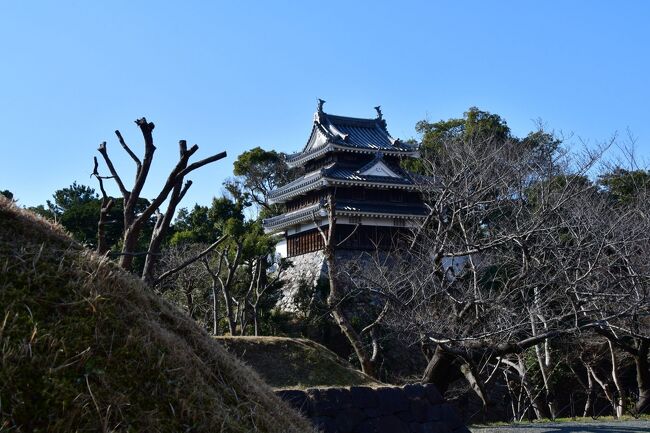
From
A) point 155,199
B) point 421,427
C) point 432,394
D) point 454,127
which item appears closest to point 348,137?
point 454,127

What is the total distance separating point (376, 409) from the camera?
28.0 feet

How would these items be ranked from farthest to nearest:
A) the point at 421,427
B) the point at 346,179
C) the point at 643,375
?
the point at 346,179 < the point at 643,375 < the point at 421,427

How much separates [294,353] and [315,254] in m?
17.4

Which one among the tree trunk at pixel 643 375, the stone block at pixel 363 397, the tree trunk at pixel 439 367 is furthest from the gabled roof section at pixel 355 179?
the stone block at pixel 363 397

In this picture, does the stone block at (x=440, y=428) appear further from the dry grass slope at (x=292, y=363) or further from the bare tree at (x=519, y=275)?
the dry grass slope at (x=292, y=363)

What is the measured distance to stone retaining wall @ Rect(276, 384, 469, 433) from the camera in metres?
7.86

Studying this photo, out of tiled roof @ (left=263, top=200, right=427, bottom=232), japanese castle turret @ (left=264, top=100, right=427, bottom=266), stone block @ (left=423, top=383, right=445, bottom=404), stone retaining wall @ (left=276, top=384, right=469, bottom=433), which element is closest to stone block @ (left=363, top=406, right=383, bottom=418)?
stone retaining wall @ (left=276, top=384, right=469, bottom=433)

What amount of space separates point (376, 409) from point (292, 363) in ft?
14.7

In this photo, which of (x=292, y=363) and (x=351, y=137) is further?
(x=351, y=137)

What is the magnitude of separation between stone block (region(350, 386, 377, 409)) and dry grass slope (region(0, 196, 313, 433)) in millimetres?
5106

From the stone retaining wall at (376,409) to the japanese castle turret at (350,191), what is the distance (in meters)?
18.0

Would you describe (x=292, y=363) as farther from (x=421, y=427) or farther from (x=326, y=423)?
(x=326, y=423)

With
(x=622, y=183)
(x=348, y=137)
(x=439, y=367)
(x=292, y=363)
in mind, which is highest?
(x=348, y=137)

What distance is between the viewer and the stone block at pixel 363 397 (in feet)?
27.2
